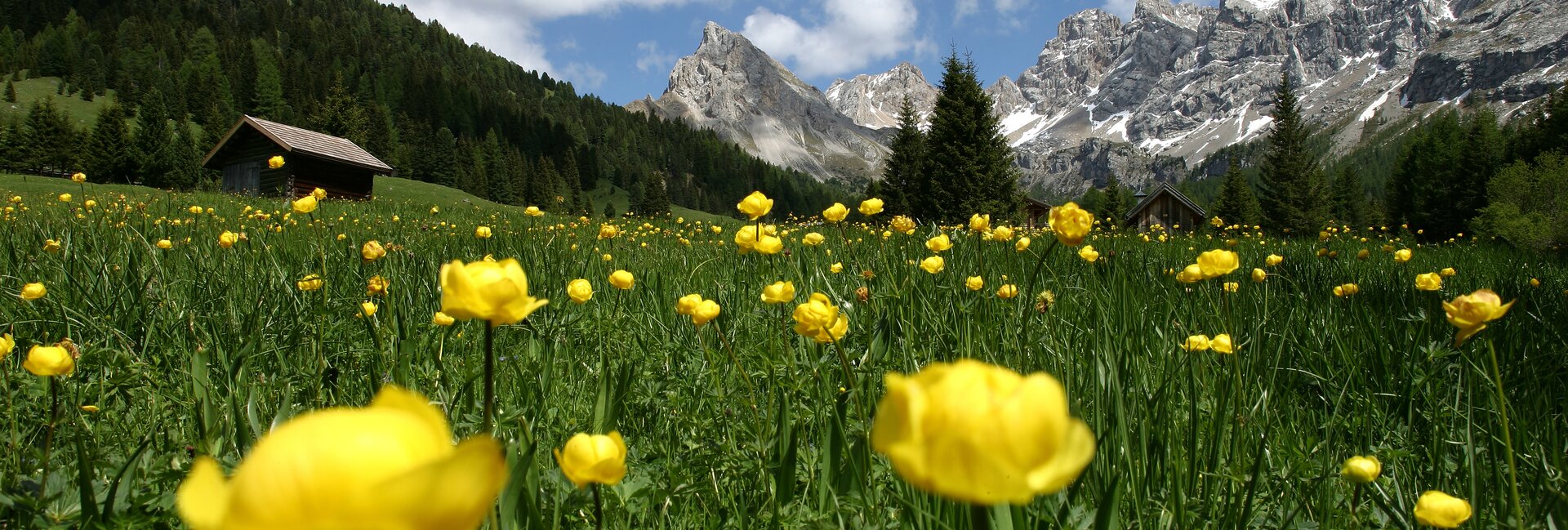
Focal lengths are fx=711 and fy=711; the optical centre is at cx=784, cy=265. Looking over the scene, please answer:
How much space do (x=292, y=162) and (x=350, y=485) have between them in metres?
29.4

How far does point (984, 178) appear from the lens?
2578 centimetres

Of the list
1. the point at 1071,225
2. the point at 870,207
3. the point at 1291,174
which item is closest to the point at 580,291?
the point at 1071,225

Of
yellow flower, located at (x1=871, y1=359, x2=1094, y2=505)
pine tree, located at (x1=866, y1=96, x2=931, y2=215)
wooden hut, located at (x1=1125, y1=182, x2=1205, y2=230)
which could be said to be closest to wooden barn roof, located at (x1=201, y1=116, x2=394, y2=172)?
pine tree, located at (x1=866, y1=96, x2=931, y2=215)

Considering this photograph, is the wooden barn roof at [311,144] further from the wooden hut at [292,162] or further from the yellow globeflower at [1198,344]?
the yellow globeflower at [1198,344]

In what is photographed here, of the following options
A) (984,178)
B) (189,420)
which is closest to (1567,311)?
(189,420)

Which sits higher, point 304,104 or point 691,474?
point 304,104

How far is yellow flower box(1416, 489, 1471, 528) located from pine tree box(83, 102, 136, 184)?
193 feet

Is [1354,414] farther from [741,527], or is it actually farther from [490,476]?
[490,476]

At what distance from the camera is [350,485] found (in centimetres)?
33

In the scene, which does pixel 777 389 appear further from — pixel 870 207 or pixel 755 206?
pixel 870 207

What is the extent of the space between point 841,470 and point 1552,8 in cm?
22652

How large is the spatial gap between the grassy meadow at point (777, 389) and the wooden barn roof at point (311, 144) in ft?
80.0

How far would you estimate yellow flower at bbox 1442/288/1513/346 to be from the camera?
3.84ft

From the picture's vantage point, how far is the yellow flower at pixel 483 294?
0.74m
